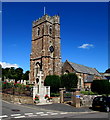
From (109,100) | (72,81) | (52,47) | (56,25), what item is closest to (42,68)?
(52,47)

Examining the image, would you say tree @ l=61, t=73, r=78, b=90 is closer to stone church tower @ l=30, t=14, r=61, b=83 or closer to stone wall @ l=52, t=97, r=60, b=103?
stone church tower @ l=30, t=14, r=61, b=83

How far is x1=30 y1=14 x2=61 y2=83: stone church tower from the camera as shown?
121 feet

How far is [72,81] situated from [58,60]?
9.04 metres

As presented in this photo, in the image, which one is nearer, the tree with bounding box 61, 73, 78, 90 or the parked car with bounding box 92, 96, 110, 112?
the parked car with bounding box 92, 96, 110, 112

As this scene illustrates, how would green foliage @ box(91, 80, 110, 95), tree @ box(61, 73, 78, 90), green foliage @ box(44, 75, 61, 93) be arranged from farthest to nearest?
1. tree @ box(61, 73, 78, 90)
2. green foliage @ box(91, 80, 110, 95)
3. green foliage @ box(44, 75, 61, 93)

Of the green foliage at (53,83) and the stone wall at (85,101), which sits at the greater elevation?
the green foliage at (53,83)

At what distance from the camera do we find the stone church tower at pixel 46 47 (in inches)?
1451

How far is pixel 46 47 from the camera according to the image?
123 feet

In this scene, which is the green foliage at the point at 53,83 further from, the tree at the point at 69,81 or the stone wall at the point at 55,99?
the stone wall at the point at 55,99

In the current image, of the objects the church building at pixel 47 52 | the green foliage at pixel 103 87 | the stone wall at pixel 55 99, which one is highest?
the church building at pixel 47 52

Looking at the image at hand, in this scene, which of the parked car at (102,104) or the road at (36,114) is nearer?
the road at (36,114)

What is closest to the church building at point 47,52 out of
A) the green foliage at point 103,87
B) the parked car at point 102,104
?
the green foliage at point 103,87

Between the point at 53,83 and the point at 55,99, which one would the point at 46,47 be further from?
the point at 55,99

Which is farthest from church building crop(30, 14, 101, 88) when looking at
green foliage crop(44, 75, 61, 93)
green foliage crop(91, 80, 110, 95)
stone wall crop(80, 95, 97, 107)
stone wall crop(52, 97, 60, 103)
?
stone wall crop(80, 95, 97, 107)
